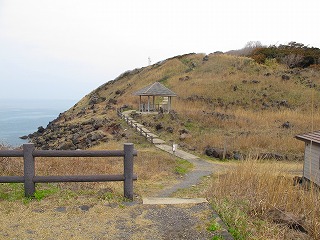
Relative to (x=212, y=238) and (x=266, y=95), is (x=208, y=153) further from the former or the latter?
(x=266, y=95)

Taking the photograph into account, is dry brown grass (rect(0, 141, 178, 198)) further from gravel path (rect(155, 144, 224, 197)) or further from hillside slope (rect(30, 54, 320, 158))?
hillside slope (rect(30, 54, 320, 158))

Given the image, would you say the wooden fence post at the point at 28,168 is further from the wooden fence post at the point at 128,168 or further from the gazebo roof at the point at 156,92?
the gazebo roof at the point at 156,92

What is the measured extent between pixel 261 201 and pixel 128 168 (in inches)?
95.5

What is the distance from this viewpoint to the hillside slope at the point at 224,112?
18.1m

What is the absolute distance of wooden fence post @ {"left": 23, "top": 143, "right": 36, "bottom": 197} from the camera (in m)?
5.55

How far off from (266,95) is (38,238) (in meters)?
31.6

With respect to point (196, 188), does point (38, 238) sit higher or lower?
higher

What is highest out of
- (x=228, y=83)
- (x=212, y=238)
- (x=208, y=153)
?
(x=228, y=83)

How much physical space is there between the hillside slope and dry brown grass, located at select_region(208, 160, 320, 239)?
7.64 meters

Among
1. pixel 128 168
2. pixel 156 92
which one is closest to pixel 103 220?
pixel 128 168

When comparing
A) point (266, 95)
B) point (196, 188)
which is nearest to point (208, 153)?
point (196, 188)

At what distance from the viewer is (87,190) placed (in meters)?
6.38

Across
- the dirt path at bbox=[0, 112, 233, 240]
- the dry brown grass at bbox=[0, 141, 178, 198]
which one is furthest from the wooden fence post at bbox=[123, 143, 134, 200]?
the dry brown grass at bbox=[0, 141, 178, 198]

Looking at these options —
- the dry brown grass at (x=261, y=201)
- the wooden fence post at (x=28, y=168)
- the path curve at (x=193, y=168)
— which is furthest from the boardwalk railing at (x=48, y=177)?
the path curve at (x=193, y=168)
